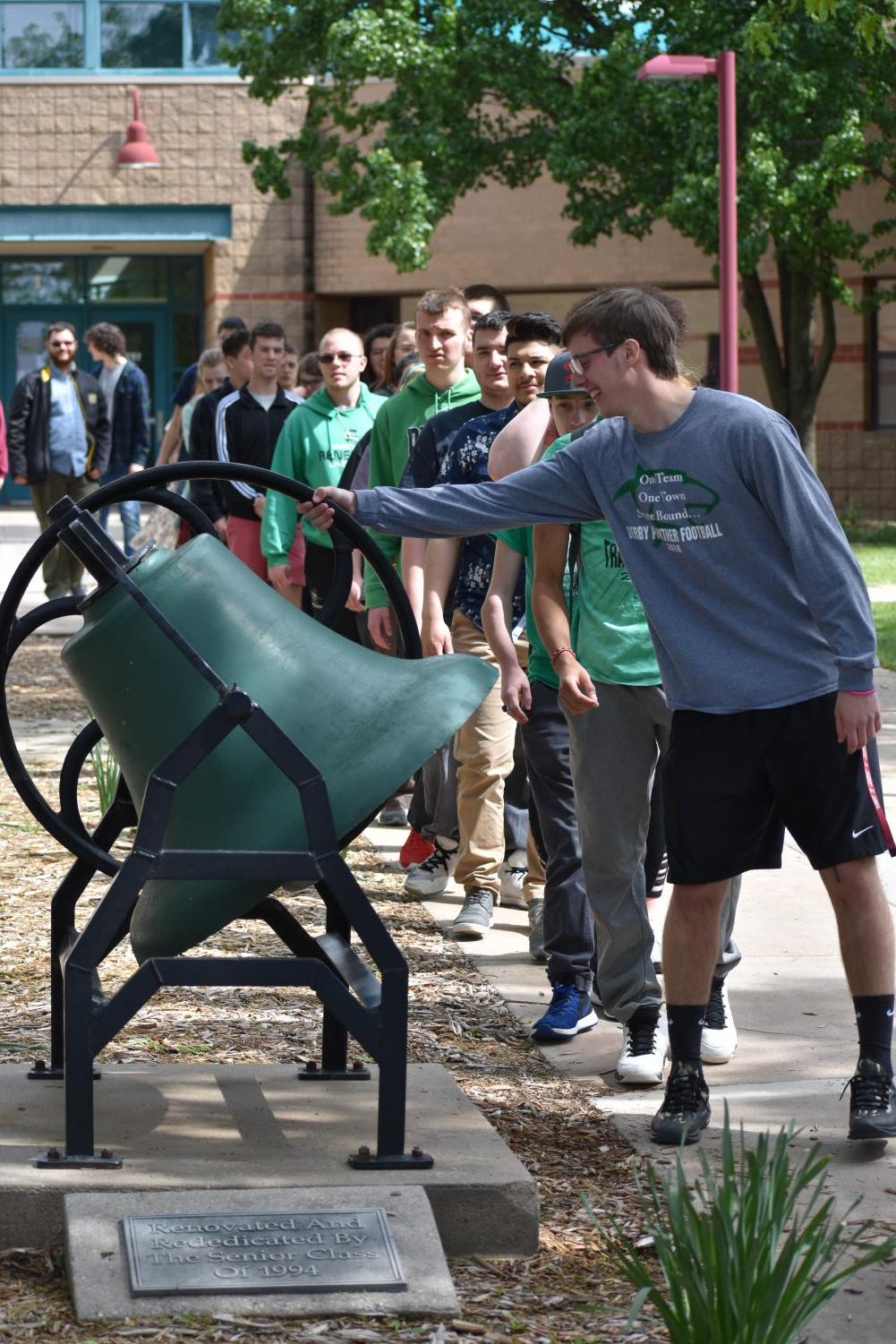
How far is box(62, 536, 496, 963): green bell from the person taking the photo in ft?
12.2

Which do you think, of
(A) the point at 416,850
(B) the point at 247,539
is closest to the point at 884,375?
(B) the point at 247,539

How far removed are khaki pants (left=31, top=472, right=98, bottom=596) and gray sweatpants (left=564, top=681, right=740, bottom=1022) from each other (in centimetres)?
1007

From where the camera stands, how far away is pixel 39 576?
18.4 metres

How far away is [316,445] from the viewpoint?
333 inches

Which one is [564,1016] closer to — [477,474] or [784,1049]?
[784,1049]

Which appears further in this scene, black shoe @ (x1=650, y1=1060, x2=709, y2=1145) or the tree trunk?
the tree trunk

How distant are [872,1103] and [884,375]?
23941mm

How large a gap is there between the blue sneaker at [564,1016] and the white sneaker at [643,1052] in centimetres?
31

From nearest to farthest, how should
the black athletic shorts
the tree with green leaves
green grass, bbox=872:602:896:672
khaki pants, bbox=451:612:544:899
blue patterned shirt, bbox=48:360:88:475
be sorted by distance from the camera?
the black athletic shorts < khaki pants, bbox=451:612:544:899 < green grass, bbox=872:602:896:672 < blue patterned shirt, bbox=48:360:88:475 < the tree with green leaves

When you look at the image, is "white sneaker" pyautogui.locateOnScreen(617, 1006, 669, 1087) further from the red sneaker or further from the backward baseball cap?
the red sneaker

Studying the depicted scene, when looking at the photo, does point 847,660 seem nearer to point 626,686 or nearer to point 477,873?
point 626,686

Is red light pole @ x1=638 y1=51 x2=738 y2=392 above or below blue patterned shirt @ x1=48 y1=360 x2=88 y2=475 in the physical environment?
above

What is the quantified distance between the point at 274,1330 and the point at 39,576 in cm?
1566

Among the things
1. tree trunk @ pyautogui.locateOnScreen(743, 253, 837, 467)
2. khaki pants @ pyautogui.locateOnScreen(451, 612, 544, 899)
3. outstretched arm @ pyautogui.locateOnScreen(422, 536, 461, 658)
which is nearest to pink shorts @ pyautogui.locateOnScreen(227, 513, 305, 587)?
outstretched arm @ pyautogui.locateOnScreen(422, 536, 461, 658)
